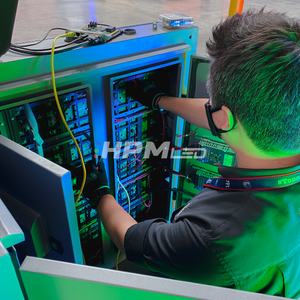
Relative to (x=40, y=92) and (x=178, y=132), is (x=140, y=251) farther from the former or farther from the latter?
(x=178, y=132)

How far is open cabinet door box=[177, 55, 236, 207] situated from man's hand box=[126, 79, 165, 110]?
24 cm

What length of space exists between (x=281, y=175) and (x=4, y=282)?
0.75 metres

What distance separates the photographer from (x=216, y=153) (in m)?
1.81

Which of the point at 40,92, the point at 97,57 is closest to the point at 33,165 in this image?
the point at 40,92

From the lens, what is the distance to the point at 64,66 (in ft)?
3.63

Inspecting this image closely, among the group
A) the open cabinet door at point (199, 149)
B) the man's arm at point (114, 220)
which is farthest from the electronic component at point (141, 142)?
the man's arm at point (114, 220)

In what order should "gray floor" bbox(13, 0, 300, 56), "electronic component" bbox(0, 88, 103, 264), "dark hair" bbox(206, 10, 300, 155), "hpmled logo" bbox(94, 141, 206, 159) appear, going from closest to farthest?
"dark hair" bbox(206, 10, 300, 155), "electronic component" bbox(0, 88, 103, 264), "hpmled logo" bbox(94, 141, 206, 159), "gray floor" bbox(13, 0, 300, 56)

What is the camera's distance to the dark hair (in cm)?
75

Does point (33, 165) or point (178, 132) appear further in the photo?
point (178, 132)

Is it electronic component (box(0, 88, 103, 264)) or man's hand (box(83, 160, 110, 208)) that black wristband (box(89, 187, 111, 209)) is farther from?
electronic component (box(0, 88, 103, 264))

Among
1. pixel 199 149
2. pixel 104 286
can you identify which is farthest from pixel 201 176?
pixel 104 286

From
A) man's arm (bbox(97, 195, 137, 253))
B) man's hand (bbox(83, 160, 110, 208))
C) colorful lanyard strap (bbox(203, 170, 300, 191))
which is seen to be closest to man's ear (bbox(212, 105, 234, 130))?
colorful lanyard strap (bbox(203, 170, 300, 191))

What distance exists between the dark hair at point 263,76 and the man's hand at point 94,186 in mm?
710

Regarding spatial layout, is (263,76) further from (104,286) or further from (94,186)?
(94,186)
